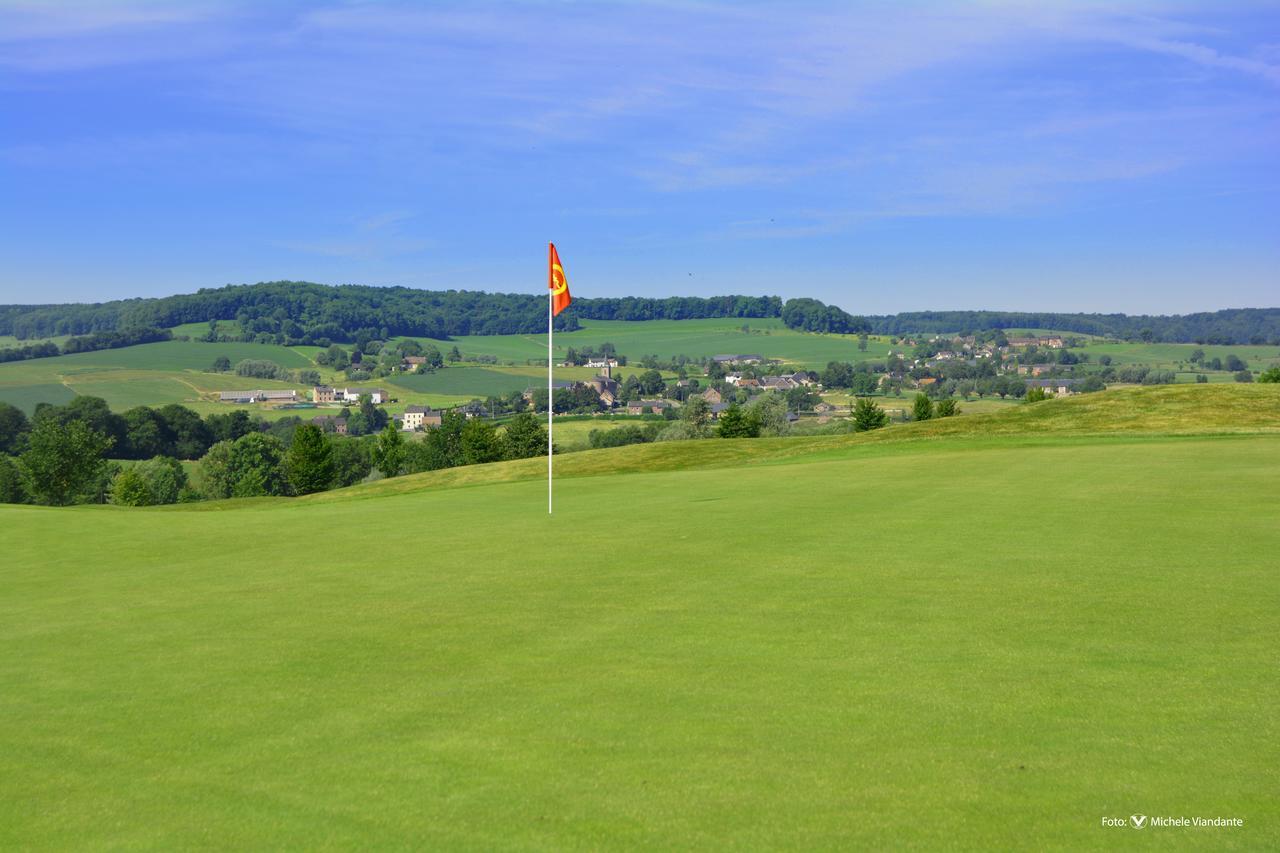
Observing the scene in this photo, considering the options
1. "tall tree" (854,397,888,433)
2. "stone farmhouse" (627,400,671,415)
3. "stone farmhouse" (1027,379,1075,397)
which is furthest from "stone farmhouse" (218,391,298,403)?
"stone farmhouse" (1027,379,1075,397)

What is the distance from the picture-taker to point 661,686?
9555 millimetres

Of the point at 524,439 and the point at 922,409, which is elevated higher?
the point at 922,409

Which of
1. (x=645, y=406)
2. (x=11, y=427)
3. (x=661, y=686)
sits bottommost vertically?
(x=11, y=427)

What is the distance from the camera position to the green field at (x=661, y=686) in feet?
22.1

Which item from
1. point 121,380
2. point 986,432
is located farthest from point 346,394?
point 986,432

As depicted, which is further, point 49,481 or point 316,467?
point 316,467

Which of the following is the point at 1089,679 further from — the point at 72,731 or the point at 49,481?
the point at 49,481

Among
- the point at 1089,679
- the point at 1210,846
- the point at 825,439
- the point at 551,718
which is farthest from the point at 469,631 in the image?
the point at 825,439

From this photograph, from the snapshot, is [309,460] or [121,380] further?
[121,380]

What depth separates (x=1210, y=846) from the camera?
239 inches

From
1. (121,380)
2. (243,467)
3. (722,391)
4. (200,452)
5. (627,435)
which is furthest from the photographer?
(722,391)

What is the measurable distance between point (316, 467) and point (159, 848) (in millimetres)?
82155

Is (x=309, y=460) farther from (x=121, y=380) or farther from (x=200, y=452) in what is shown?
(x=121, y=380)

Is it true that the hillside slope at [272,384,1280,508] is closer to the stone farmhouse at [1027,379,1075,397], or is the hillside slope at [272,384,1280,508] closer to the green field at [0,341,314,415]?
the stone farmhouse at [1027,379,1075,397]
